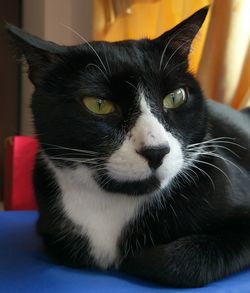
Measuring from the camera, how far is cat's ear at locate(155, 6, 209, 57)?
0.72 metres

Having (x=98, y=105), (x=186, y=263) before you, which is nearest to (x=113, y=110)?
(x=98, y=105)

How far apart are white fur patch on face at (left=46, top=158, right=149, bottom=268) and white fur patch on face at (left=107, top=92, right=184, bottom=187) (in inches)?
3.6

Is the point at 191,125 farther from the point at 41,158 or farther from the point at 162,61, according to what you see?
the point at 41,158

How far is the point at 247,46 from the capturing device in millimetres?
1217

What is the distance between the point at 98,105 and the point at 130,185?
0.42 ft

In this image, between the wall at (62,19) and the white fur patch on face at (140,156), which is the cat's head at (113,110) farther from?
the wall at (62,19)

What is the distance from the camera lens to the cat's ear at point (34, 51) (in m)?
0.63

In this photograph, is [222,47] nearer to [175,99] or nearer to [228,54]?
[228,54]

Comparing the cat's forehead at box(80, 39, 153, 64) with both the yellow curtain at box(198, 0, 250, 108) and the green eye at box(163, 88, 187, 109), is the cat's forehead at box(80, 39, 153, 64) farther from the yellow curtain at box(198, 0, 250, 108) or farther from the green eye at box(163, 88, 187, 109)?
the yellow curtain at box(198, 0, 250, 108)

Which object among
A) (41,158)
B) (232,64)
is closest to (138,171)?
(41,158)

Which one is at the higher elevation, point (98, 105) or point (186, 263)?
point (98, 105)

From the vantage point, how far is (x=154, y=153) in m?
0.60

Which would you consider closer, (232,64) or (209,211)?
(209,211)

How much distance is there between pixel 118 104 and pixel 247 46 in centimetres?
70
